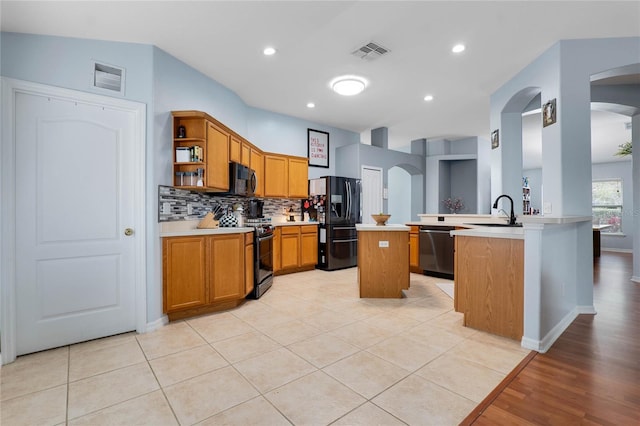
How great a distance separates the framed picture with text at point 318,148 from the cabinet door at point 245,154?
1.79 m

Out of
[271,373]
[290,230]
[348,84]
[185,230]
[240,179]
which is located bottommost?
[271,373]

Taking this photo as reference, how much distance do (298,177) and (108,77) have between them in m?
3.24

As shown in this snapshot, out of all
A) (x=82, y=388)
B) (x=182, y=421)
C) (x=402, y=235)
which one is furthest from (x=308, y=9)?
(x=82, y=388)

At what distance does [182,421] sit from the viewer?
1.55 metres

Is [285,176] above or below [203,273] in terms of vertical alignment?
above

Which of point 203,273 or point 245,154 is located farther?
point 245,154

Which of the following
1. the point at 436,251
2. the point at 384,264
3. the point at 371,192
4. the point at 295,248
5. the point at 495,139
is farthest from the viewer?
the point at 371,192

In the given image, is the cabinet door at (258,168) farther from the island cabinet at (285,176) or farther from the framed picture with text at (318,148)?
the framed picture with text at (318,148)

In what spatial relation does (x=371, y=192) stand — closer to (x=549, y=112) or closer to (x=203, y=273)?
(x=549, y=112)

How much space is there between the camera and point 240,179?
3885 mm

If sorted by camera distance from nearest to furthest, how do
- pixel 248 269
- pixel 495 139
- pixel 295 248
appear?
pixel 248 269 < pixel 495 139 < pixel 295 248

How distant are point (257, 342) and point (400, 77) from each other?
3.75 meters

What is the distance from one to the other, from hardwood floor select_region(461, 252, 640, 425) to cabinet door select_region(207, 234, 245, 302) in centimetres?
257

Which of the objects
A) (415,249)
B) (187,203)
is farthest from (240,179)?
(415,249)
